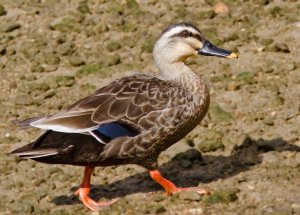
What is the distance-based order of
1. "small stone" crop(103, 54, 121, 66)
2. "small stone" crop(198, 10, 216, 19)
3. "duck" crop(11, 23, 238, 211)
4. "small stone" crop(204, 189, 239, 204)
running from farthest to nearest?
"small stone" crop(198, 10, 216, 19), "small stone" crop(103, 54, 121, 66), "small stone" crop(204, 189, 239, 204), "duck" crop(11, 23, 238, 211)

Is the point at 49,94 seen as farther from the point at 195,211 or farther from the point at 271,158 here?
the point at 195,211

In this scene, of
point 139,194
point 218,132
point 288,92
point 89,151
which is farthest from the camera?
point 288,92

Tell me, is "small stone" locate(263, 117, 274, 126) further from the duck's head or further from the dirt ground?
the duck's head

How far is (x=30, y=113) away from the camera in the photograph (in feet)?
31.3

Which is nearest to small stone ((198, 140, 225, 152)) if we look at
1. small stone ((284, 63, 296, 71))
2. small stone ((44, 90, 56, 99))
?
small stone ((284, 63, 296, 71))

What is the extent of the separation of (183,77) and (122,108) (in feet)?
2.47

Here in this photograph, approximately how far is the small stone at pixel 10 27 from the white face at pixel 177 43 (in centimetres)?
390

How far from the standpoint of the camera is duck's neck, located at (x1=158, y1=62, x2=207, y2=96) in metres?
7.88

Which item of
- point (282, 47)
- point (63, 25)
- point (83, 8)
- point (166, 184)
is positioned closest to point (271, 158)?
point (166, 184)

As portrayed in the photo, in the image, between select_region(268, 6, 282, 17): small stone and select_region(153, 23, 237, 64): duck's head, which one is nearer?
select_region(153, 23, 237, 64): duck's head

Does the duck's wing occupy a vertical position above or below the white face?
below

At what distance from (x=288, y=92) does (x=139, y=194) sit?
96.2 inches

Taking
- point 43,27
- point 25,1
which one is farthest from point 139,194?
point 25,1

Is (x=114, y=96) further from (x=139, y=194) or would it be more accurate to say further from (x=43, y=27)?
(x=43, y=27)
